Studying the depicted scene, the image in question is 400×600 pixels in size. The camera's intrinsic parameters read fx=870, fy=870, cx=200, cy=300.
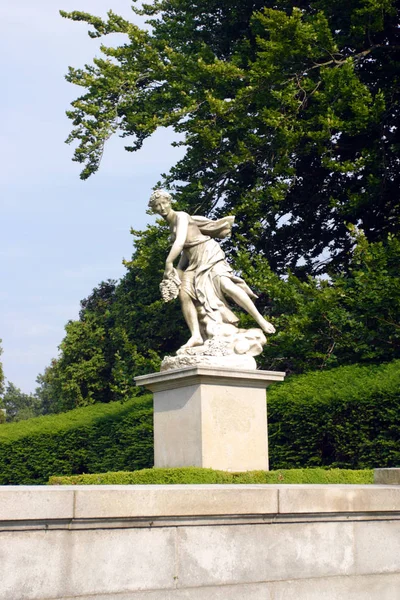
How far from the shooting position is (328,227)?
880 inches

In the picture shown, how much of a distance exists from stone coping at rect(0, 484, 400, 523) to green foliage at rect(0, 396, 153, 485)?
11087 mm

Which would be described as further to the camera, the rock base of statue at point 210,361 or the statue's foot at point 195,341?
the statue's foot at point 195,341

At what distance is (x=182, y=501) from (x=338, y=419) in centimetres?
895

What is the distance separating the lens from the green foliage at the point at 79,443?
60.0 ft

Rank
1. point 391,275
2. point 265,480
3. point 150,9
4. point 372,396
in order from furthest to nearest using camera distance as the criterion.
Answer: point 150,9, point 391,275, point 372,396, point 265,480

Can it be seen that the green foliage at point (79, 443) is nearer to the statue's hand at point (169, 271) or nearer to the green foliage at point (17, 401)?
the statue's hand at point (169, 271)

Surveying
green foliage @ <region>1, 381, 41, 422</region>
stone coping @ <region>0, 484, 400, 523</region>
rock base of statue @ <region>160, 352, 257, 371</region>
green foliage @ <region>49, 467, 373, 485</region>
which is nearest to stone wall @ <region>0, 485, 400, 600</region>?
stone coping @ <region>0, 484, 400, 523</region>

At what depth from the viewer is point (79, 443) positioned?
20375 mm

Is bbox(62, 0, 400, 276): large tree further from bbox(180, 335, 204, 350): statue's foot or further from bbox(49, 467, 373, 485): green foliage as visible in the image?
bbox(49, 467, 373, 485): green foliage

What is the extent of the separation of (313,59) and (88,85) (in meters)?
5.86

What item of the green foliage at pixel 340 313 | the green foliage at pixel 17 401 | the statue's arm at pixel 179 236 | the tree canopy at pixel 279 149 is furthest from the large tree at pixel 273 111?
the green foliage at pixel 17 401

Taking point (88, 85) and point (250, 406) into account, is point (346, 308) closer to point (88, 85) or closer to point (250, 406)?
point (250, 406)

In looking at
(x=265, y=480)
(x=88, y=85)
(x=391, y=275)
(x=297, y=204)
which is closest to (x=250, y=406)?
(x=265, y=480)

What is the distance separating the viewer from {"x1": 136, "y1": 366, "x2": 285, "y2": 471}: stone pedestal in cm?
1241
